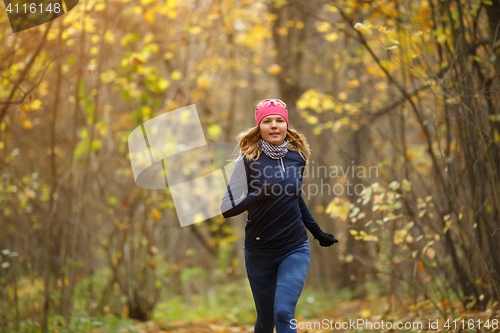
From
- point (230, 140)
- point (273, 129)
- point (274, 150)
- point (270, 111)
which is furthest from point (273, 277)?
point (230, 140)

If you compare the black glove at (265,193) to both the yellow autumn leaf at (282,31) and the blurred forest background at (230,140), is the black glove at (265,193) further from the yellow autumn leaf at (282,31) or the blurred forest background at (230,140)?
the yellow autumn leaf at (282,31)

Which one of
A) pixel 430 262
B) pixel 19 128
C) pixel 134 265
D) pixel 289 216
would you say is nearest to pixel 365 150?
pixel 430 262

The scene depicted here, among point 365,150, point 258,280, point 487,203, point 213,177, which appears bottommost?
point 213,177

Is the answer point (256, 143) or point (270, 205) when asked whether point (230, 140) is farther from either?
point (270, 205)

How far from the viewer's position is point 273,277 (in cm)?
302

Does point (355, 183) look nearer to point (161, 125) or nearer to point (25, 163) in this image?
point (161, 125)

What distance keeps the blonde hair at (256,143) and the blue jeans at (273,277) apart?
75cm

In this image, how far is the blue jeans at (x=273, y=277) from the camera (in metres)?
2.81

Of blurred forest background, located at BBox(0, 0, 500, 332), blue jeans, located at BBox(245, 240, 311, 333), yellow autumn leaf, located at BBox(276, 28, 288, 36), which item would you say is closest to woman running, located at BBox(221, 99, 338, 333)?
blue jeans, located at BBox(245, 240, 311, 333)

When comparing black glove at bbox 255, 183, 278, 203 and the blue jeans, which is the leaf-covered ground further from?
black glove at bbox 255, 183, 278, 203

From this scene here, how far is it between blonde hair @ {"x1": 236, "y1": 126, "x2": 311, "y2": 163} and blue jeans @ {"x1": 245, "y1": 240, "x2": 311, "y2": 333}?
2.45 ft

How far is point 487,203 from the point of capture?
4254 millimetres

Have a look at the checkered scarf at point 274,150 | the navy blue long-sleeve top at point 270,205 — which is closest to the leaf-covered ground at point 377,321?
the navy blue long-sleeve top at point 270,205

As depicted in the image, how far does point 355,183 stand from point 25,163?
6.62 meters
